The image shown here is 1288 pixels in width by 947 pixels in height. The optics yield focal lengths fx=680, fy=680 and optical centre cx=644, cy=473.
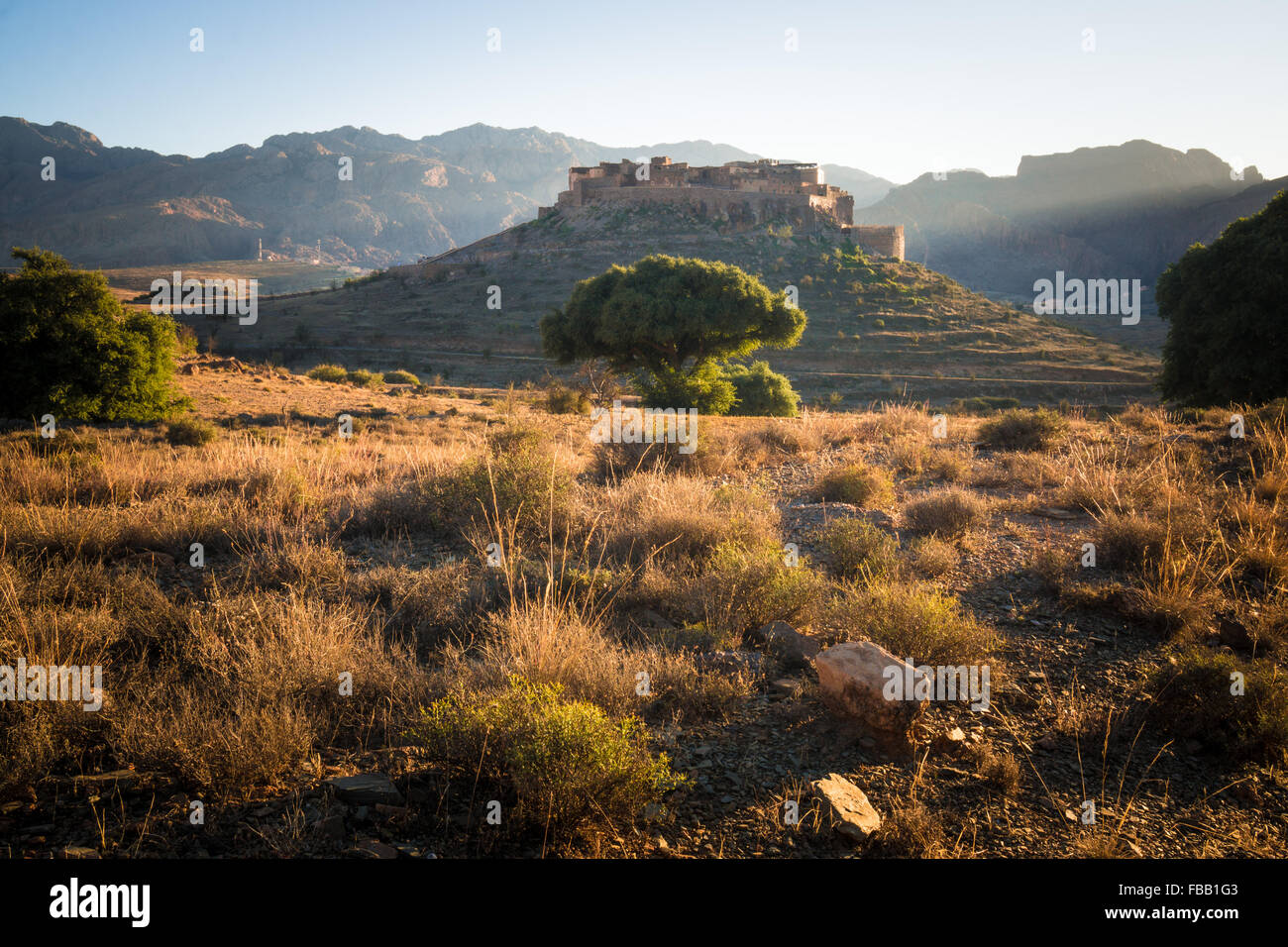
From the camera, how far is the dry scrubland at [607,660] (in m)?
2.60

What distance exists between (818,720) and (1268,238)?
20.4 metres

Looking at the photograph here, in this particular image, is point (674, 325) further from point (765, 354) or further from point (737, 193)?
point (737, 193)

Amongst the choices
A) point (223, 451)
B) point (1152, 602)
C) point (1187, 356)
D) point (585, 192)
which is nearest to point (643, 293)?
point (223, 451)

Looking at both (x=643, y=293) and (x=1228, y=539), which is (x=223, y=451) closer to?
(x=1228, y=539)

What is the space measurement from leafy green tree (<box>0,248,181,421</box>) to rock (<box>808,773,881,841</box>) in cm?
1633

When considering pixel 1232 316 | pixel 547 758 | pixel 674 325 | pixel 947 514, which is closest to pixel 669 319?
pixel 674 325

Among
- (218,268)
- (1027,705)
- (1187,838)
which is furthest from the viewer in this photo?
(218,268)

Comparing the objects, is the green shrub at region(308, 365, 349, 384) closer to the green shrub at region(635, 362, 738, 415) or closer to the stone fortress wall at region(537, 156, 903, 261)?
the green shrub at region(635, 362, 738, 415)

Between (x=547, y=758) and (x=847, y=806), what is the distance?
3.96 ft

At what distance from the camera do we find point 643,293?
1959 centimetres

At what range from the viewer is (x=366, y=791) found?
8.70 ft

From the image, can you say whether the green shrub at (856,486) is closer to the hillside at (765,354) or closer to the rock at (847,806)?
the rock at (847,806)

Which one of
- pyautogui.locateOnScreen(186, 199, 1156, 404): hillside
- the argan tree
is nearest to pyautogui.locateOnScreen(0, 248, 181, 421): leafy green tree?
the argan tree
